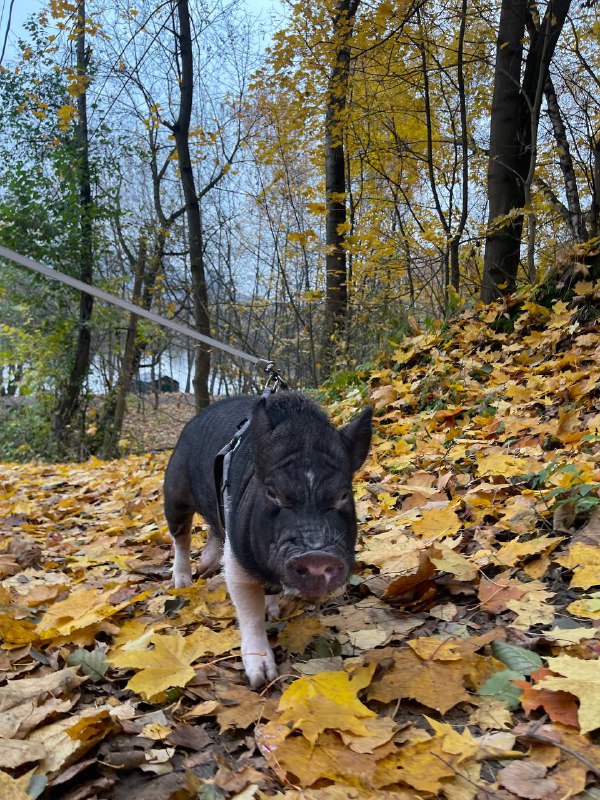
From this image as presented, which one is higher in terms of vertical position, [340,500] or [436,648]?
[340,500]

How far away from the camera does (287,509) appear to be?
2.47 m

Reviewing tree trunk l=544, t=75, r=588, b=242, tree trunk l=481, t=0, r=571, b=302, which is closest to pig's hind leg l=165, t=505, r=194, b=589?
tree trunk l=481, t=0, r=571, b=302

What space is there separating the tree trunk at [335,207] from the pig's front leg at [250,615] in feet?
28.0

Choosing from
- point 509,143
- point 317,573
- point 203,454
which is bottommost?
point 317,573

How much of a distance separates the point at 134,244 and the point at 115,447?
703cm

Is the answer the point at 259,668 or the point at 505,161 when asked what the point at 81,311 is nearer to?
the point at 505,161

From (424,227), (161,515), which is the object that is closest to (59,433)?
(424,227)

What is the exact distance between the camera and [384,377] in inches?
329

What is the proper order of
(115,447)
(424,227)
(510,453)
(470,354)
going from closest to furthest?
(510,453)
(470,354)
(424,227)
(115,447)

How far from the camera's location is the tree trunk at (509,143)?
8617 millimetres

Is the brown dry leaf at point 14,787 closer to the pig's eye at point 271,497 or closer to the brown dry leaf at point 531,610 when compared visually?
the pig's eye at point 271,497

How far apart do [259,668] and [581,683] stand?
121 cm

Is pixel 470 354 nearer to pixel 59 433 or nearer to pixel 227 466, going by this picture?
pixel 227 466

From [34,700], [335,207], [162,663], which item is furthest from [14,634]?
[335,207]
